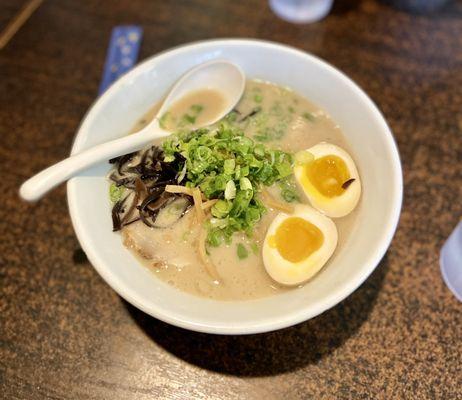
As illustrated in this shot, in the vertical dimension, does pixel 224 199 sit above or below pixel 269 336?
above

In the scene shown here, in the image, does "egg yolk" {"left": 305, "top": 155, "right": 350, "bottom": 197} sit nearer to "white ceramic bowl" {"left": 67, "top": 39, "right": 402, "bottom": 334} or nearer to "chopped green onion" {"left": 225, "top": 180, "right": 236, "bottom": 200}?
"white ceramic bowl" {"left": 67, "top": 39, "right": 402, "bottom": 334}

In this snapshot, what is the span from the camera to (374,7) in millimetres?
2002

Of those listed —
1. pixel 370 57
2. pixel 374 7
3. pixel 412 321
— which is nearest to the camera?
pixel 412 321

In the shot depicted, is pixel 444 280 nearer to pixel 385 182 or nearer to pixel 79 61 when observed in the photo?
pixel 385 182

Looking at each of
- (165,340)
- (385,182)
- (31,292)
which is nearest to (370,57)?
(385,182)

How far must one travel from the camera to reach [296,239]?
3.68 ft

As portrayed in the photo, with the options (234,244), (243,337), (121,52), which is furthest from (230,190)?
(121,52)

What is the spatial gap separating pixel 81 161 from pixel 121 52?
2.93 feet

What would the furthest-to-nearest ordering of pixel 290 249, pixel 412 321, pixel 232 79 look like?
pixel 232 79 → pixel 412 321 → pixel 290 249

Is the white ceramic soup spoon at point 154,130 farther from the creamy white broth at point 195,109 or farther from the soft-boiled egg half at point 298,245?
the soft-boiled egg half at point 298,245

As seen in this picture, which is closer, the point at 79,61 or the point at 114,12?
the point at 79,61

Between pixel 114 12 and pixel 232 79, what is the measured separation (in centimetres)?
92

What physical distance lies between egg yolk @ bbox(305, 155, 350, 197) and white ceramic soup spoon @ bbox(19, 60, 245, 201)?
0.35m

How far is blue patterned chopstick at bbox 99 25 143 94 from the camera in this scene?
1767 mm
